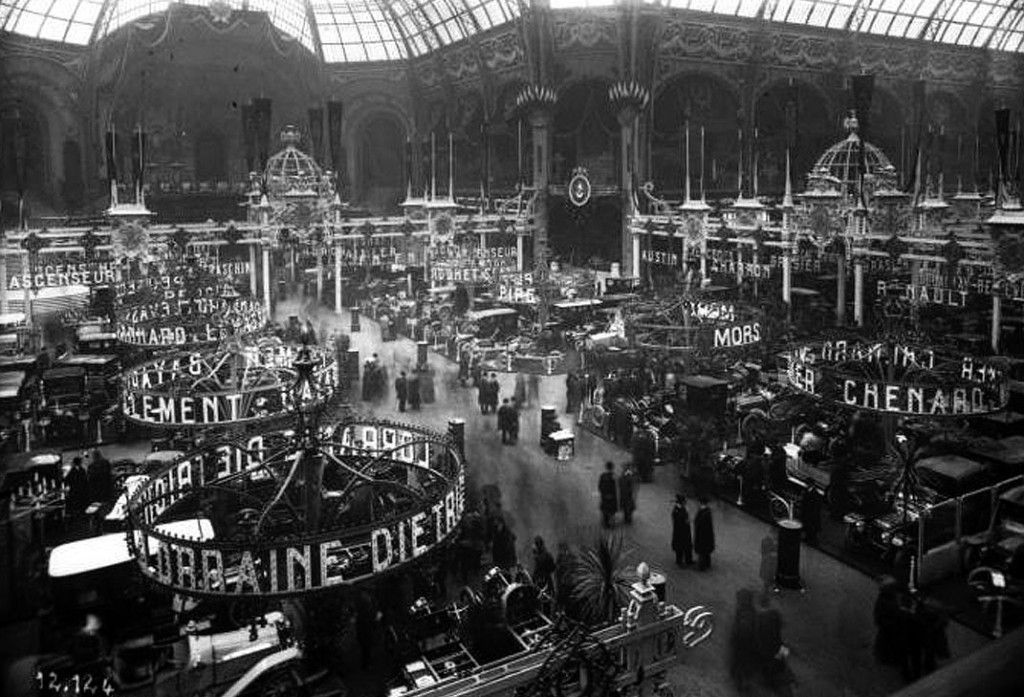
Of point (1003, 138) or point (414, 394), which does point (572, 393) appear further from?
point (1003, 138)

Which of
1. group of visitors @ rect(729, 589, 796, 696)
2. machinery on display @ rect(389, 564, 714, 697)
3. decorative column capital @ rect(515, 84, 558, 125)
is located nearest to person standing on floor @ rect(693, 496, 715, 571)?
machinery on display @ rect(389, 564, 714, 697)

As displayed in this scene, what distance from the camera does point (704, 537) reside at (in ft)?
35.4

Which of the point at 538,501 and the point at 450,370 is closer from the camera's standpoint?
the point at 538,501

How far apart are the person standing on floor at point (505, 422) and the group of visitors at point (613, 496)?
384 cm

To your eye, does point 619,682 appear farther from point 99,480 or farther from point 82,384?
point 82,384

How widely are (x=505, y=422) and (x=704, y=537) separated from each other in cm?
603

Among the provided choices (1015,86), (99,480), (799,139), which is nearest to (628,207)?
(799,139)

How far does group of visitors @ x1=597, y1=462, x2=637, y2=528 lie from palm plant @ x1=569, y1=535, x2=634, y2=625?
212 centimetres

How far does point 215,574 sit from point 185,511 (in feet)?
22.6

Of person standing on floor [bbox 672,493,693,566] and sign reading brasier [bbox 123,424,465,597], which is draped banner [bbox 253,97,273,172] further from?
sign reading brasier [bbox 123,424,465,597]

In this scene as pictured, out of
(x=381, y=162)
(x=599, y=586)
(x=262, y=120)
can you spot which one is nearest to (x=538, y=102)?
A: (x=381, y=162)

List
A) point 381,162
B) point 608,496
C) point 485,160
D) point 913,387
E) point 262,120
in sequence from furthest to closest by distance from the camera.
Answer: point 381,162
point 485,160
point 262,120
point 608,496
point 913,387

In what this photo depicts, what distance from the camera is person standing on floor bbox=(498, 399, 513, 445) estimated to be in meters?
16.1

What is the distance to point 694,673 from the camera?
8414 millimetres
